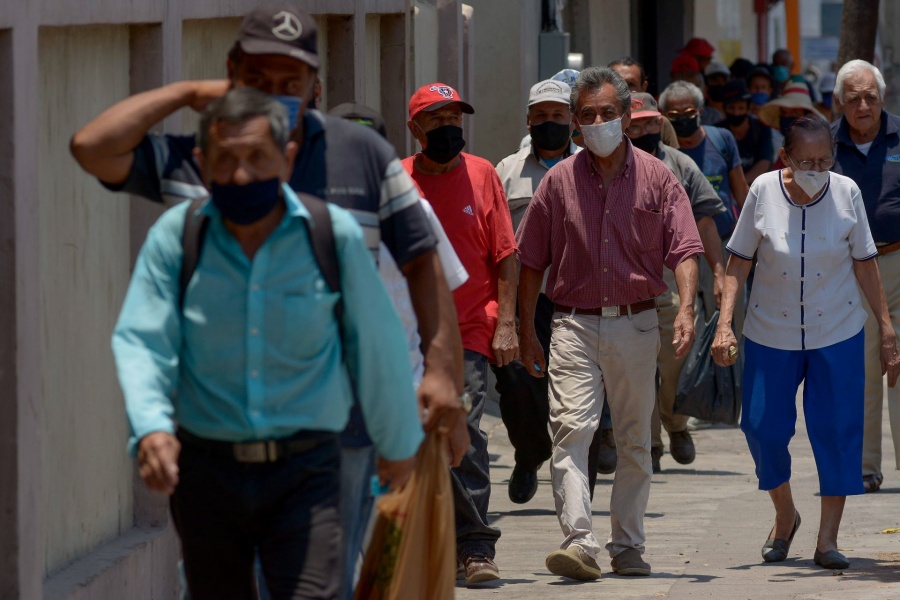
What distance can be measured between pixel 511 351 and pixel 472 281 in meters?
0.32

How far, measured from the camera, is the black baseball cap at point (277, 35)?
14.1ft

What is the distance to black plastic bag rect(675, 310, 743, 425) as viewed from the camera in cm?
1013

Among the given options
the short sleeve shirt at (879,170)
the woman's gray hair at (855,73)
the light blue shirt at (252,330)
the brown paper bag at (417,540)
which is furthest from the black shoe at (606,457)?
the light blue shirt at (252,330)

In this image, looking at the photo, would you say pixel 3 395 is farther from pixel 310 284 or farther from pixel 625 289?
pixel 625 289

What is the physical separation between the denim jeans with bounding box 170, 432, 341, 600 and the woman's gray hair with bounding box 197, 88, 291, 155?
0.68 m

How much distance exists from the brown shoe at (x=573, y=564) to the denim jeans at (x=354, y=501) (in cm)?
266

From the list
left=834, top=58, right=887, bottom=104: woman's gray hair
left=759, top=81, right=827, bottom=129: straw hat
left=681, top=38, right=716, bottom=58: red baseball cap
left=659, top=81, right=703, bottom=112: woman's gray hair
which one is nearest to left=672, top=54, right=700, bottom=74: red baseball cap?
left=759, top=81, right=827, bottom=129: straw hat

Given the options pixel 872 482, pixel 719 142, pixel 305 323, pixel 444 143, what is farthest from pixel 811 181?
pixel 305 323

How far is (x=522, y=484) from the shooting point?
895cm

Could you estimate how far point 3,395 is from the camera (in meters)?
4.95

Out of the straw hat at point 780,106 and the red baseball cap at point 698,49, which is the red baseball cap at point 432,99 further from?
the red baseball cap at point 698,49

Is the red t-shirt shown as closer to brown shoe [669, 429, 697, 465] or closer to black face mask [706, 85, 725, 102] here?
brown shoe [669, 429, 697, 465]

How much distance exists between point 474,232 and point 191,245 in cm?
343

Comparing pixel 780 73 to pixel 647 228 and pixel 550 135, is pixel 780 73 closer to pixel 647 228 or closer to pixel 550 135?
pixel 550 135
